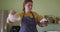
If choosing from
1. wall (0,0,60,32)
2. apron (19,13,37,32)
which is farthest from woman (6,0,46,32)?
wall (0,0,60,32)

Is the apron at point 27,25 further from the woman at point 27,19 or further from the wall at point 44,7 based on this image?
the wall at point 44,7

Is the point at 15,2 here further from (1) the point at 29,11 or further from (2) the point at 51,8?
(1) the point at 29,11

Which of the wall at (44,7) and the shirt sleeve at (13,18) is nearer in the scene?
the shirt sleeve at (13,18)

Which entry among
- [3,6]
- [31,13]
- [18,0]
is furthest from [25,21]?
[3,6]

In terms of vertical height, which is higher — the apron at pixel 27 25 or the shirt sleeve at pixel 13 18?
the shirt sleeve at pixel 13 18

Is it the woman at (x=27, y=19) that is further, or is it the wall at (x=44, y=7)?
the wall at (x=44, y=7)

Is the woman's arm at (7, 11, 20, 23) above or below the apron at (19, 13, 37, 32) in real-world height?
above

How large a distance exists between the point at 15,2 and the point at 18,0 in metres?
0.06

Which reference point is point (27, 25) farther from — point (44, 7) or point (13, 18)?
point (44, 7)

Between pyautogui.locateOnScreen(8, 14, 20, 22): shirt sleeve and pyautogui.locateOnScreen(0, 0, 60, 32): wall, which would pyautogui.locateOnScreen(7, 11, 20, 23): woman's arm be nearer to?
pyautogui.locateOnScreen(8, 14, 20, 22): shirt sleeve

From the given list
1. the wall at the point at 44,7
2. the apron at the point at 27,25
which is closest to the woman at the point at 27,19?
the apron at the point at 27,25

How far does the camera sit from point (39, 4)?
6.05 feet

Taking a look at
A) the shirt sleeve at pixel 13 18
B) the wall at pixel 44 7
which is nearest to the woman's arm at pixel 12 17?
the shirt sleeve at pixel 13 18

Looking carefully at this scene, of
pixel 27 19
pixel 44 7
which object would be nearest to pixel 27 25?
pixel 27 19
